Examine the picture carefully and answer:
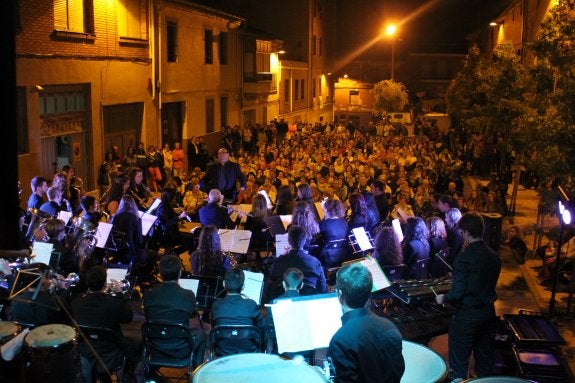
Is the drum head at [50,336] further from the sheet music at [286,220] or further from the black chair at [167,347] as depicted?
the sheet music at [286,220]

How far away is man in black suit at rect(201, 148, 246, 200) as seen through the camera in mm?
11820

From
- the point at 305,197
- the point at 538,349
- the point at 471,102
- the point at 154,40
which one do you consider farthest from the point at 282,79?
the point at 538,349

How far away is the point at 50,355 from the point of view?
461 centimetres

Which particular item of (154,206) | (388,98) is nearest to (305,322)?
(154,206)

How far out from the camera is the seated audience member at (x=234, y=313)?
5840 mm

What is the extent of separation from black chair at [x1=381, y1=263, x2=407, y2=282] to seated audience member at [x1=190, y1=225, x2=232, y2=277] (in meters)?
2.10

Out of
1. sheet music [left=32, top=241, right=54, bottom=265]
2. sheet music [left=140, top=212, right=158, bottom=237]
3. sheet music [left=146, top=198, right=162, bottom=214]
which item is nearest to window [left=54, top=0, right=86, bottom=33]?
sheet music [left=146, top=198, right=162, bottom=214]

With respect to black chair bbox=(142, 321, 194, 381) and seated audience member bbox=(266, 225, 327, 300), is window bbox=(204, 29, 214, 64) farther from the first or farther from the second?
black chair bbox=(142, 321, 194, 381)

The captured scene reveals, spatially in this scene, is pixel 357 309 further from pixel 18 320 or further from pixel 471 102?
pixel 471 102

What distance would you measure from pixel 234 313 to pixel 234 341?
0.84 feet

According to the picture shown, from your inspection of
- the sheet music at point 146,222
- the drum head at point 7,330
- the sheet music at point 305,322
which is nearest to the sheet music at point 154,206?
the sheet music at point 146,222

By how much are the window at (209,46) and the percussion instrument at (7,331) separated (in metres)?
21.9

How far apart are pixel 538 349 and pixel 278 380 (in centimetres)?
356

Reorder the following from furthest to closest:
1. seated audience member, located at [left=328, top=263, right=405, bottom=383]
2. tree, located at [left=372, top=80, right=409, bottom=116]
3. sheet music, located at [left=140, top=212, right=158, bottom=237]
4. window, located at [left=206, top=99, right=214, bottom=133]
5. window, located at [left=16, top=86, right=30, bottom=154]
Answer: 1. tree, located at [left=372, top=80, right=409, bottom=116]
2. window, located at [left=206, top=99, right=214, bottom=133]
3. window, located at [left=16, top=86, right=30, bottom=154]
4. sheet music, located at [left=140, top=212, right=158, bottom=237]
5. seated audience member, located at [left=328, top=263, right=405, bottom=383]
